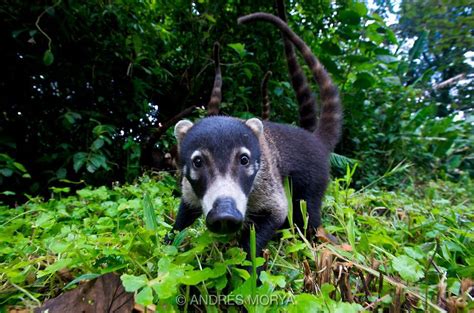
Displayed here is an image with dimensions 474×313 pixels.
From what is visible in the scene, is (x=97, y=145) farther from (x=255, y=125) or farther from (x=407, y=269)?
(x=407, y=269)

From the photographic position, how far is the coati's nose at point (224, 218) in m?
1.38

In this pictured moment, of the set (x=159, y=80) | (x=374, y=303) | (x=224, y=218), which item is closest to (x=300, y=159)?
(x=224, y=218)

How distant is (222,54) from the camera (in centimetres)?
565

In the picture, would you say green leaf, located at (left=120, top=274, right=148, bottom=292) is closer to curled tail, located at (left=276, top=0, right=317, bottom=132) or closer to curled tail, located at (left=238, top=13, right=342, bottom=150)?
curled tail, located at (left=238, top=13, right=342, bottom=150)

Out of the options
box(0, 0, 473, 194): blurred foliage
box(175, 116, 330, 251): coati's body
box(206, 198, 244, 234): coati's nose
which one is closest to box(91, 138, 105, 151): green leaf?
box(0, 0, 473, 194): blurred foliage

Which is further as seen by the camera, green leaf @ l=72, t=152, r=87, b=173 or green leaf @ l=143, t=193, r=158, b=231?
green leaf @ l=72, t=152, r=87, b=173

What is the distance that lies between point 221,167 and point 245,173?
17 cm

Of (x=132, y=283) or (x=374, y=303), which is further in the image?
(x=374, y=303)

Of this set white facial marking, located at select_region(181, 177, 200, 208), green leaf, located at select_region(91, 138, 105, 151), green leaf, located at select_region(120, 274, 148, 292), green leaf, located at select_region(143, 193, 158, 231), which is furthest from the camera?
green leaf, located at select_region(91, 138, 105, 151)

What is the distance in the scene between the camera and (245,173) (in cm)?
185

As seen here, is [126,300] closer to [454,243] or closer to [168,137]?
[454,243]

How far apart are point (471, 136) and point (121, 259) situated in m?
8.05

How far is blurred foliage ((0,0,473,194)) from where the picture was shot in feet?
13.3

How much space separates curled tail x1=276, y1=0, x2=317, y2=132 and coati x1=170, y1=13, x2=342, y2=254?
369 mm
